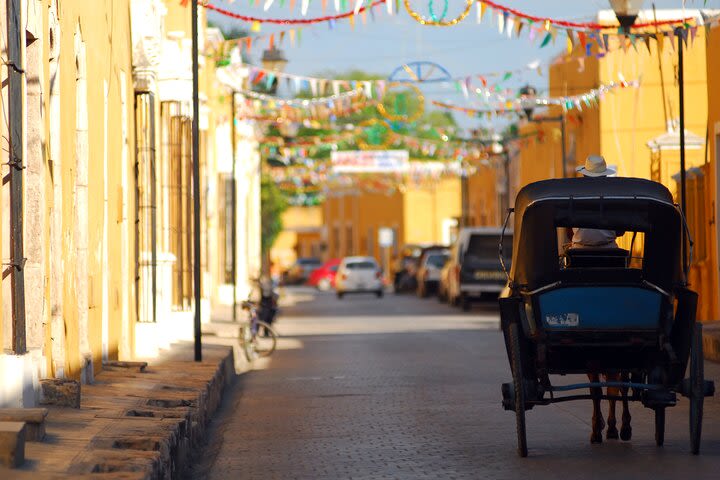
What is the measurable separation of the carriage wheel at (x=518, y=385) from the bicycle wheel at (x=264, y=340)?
13.9 metres

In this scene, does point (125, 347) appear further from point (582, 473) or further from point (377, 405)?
point (582, 473)

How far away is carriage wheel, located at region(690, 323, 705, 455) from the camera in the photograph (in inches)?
424

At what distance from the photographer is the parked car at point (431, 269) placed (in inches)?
2188

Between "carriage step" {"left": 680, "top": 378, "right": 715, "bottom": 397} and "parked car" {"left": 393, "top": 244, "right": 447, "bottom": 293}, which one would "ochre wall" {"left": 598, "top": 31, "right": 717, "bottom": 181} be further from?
"carriage step" {"left": 680, "top": 378, "right": 715, "bottom": 397}

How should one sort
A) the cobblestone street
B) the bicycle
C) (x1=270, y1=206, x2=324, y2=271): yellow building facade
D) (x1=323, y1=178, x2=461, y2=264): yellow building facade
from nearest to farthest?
the cobblestone street < the bicycle < (x1=323, y1=178, x2=461, y2=264): yellow building facade < (x1=270, y1=206, x2=324, y2=271): yellow building facade

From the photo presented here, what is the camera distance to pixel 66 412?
1233cm

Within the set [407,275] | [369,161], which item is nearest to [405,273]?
[407,275]

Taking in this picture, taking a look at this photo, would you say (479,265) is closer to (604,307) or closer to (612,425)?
(612,425)

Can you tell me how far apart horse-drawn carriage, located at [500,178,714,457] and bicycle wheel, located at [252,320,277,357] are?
13.5 meters

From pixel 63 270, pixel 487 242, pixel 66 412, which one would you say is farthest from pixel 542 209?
pixel 487 242

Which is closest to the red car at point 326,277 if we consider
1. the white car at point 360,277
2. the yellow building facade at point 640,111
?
the white car at point 360,277

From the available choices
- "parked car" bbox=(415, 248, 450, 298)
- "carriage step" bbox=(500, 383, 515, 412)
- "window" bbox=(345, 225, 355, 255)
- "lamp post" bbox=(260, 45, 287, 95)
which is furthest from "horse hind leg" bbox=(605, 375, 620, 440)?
"window" bbox=(345, 225, 355, 255)

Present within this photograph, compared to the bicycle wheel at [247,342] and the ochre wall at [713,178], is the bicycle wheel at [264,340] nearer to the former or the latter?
the bicycle wheel at [247,342]

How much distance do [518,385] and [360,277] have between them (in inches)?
1874
